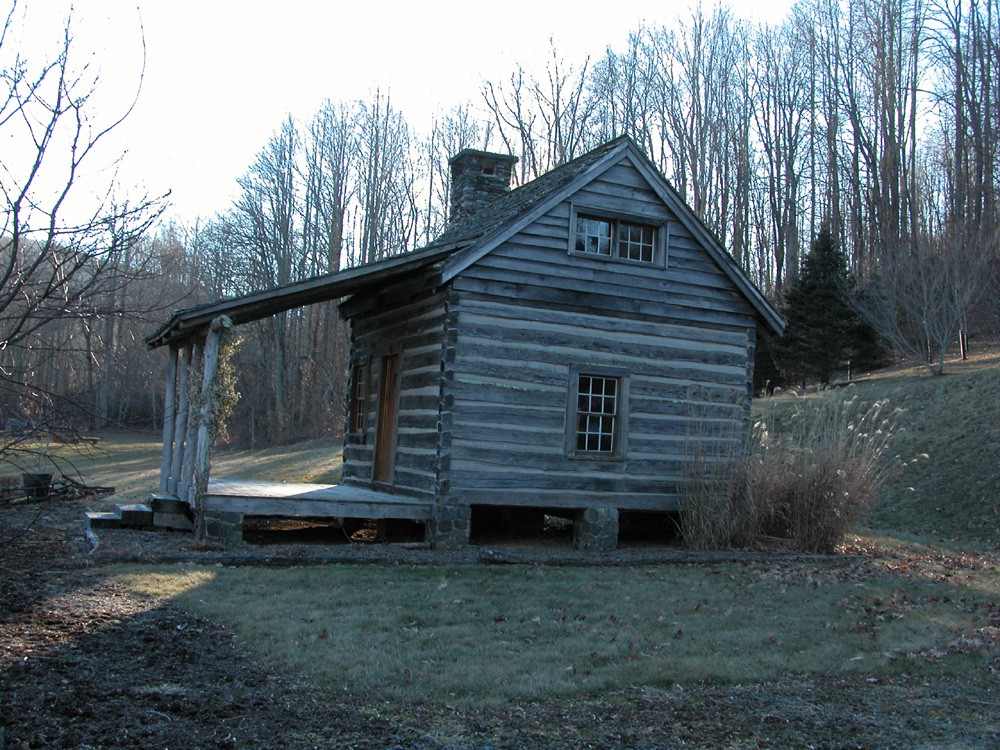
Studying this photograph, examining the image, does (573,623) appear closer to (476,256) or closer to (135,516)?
(476,256)

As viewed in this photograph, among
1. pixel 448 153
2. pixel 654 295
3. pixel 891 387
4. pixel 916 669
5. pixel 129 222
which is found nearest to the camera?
pixel 129 222

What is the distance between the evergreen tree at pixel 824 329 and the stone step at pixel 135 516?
2427 centimetres

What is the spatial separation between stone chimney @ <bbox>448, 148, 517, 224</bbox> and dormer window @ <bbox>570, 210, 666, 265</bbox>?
4.10 meters

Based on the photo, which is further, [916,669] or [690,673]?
[916,669]

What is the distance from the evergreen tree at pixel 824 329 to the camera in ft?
105

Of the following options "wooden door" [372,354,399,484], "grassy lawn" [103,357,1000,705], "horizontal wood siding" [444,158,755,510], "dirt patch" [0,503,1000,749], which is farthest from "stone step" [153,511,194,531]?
"dirt patch" [0,503,1000,749]

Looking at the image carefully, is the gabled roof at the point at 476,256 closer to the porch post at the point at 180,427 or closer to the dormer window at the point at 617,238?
the porch post at the point at 180,427

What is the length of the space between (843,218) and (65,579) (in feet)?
137

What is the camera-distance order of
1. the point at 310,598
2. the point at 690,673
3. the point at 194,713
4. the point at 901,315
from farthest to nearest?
the point at 901,315
the point at 310,598
the point at 690,673
the point at 194,713

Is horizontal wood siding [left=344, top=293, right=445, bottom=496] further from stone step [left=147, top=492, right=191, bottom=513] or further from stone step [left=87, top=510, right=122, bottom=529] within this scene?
stone step [left=87, top=510, right=122, bottom=529]

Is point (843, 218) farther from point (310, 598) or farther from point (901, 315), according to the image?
point (310, 598)

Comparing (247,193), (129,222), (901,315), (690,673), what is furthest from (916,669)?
(247,193)

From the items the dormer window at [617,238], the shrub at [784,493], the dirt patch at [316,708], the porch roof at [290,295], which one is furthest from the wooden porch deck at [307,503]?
the dormer window at [617,238]

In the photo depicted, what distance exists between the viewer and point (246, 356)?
153 ft
